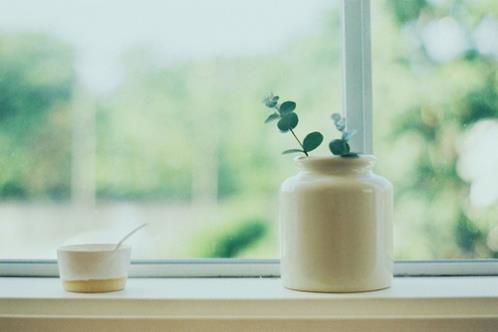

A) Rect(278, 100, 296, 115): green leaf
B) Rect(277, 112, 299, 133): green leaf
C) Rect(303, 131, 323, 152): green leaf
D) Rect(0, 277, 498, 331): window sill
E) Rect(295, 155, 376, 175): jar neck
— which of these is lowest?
Rect(0, 277, 498, 331): window sill

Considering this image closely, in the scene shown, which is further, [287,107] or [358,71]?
[358,71]

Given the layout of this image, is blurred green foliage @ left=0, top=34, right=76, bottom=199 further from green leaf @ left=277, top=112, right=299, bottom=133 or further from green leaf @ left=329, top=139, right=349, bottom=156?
green leaf @ left=329, top=139, right=349, bottom=156

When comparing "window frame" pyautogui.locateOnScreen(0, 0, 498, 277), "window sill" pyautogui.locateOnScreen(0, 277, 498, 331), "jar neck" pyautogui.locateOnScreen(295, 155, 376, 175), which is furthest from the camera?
"window frame" pyautogui.locateOnScreen(0, 0, 498, 277)

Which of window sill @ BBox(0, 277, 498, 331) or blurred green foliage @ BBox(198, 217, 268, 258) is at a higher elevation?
blurred green foliage @ BBox(198, 217, 268, 258)

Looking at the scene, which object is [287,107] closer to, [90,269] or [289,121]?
[289,121]

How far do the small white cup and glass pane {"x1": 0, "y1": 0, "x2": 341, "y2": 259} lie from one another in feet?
0.79

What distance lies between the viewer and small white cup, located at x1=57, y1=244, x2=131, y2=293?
1094 mm

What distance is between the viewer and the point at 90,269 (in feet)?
3.59

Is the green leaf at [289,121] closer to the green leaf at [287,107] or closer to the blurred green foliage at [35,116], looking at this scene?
the green leaf at [287,107]

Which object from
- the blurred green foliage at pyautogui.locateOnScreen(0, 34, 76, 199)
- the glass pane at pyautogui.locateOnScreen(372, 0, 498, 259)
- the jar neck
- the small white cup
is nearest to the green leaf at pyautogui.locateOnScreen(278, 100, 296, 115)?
the jar neck

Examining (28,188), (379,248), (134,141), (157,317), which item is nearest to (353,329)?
(379,248)

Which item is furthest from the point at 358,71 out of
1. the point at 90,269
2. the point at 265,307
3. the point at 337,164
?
the point at 90,269

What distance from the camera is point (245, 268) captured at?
1.32 meters

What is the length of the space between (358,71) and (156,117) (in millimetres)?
484
